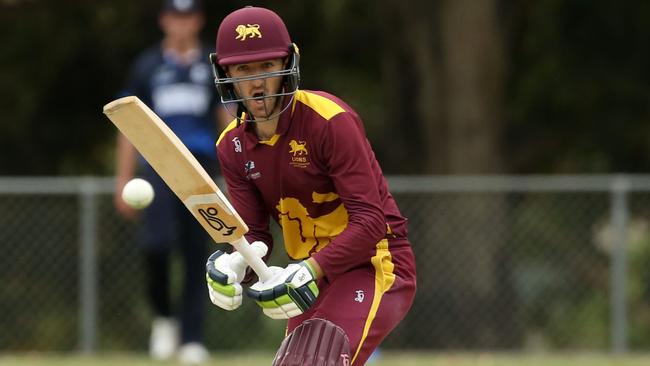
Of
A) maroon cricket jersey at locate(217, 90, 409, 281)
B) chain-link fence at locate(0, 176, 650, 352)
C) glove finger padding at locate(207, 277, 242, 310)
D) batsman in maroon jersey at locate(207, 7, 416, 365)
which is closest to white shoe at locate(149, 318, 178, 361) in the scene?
chain-link fence at locate(0, 176, 650, 352)

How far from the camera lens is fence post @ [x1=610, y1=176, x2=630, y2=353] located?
30.7ft

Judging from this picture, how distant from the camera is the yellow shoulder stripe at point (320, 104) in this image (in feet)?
14.9

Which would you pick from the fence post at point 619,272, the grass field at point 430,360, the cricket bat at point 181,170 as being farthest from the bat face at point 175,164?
the fence post at point 619,272

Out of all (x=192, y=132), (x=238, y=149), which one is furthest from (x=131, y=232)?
(x=238, y=149)

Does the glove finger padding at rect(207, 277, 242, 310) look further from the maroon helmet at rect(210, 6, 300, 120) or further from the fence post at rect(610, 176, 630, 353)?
the fence post at rect(610, 176, 630, 353)

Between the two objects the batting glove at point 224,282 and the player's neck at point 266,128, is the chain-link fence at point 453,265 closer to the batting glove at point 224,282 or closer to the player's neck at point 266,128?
the player's neck at point 266,128

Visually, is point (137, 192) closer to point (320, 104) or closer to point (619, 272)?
point (320, 104)

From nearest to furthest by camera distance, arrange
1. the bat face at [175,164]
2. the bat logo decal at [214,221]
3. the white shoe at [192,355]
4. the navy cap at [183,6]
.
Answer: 1. the bat face at [175,164]
2. the bat logo decal at [214,221]
3. the white shoe at [192,355]
4. the navy cap at [183,6]

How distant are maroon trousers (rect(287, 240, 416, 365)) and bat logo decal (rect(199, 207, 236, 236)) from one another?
0.42 m

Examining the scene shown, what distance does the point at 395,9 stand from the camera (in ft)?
39.7

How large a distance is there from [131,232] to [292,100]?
5.65 metres

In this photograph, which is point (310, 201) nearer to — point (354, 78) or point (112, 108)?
point (112, 108)

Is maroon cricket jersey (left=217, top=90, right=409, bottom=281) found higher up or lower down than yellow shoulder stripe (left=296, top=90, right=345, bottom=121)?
lower down

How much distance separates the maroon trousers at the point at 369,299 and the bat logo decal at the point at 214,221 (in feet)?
1.38
